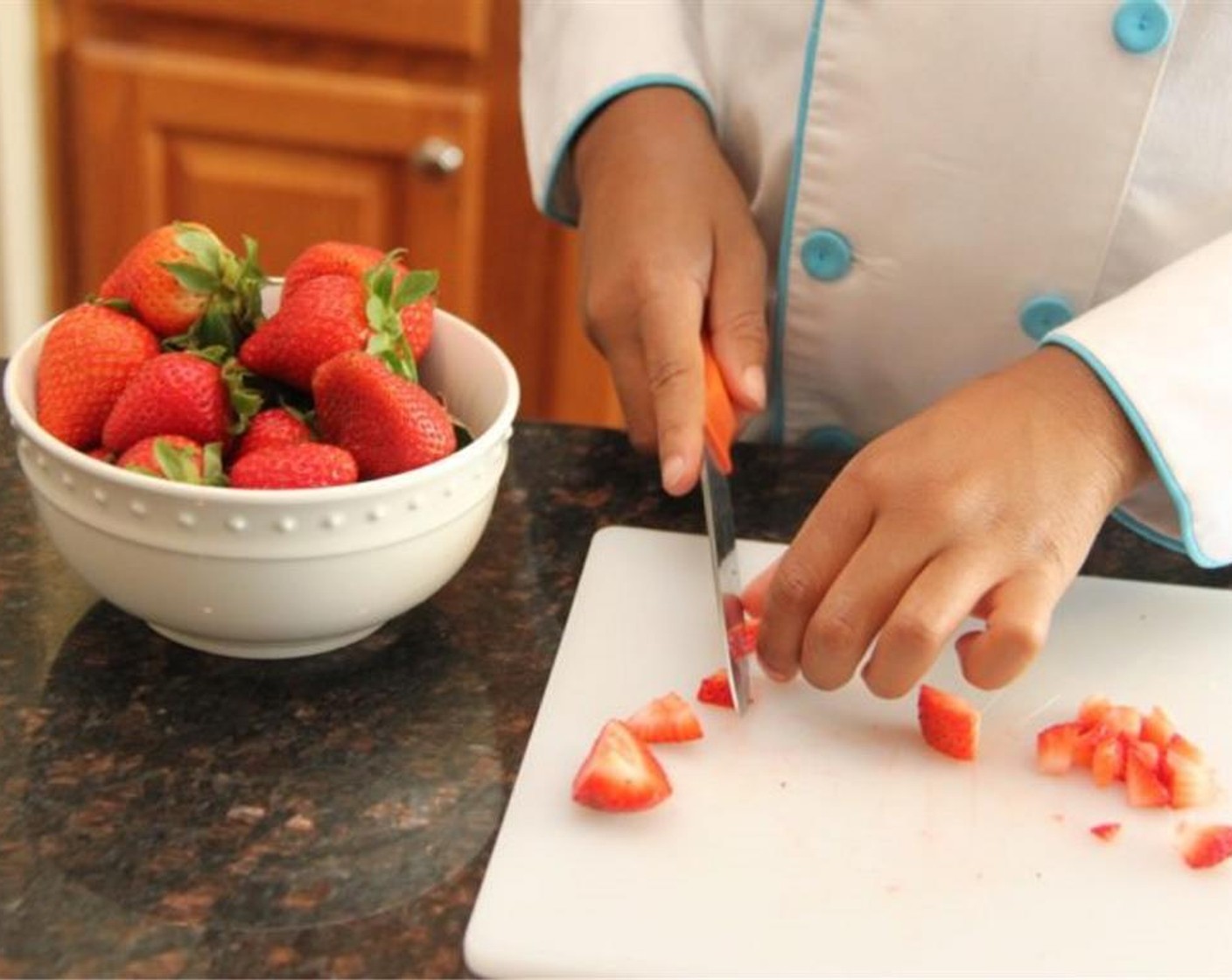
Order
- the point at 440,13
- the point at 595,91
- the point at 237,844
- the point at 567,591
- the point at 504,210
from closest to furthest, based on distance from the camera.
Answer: the point at 237,844, the point at 567,591, the point at 595,91, the point at 440,13, the point at 504,210

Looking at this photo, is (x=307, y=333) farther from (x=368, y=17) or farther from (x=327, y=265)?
(x=368, y=17)

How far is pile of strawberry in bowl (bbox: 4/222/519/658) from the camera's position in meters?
0.62

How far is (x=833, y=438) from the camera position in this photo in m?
0.95

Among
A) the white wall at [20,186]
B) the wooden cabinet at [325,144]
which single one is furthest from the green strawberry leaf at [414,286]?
the white wall at [20,186]

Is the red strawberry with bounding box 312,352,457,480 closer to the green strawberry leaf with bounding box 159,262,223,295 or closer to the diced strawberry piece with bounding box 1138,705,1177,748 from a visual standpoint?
the green strawberry leaf with bounding box 159,262,223,295

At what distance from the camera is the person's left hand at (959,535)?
633 mm

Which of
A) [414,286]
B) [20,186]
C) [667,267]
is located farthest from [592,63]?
[20,186]

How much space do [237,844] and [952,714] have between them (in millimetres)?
272

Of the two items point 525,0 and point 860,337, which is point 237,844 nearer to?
point 860,337

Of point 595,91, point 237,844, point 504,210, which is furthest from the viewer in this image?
point 504,210

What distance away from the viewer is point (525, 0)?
3.26 feet

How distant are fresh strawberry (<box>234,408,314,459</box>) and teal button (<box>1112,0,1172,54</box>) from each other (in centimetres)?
42

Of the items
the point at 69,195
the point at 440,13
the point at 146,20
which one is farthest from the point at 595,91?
the point at 69,195

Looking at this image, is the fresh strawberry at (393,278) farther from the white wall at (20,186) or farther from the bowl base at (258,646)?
the white wall at (20,186)
